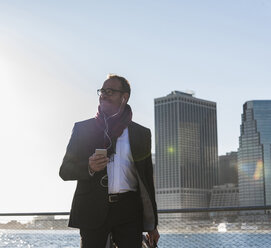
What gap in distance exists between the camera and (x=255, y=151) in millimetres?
189250

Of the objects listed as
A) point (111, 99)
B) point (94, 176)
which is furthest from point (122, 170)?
point (111, 99)

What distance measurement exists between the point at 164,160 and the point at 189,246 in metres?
177

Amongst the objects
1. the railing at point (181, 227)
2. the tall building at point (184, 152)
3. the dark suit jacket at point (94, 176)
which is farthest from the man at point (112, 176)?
the tall building at point (184, 152)

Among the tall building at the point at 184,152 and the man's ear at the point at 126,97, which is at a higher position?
the tall building at the point at 184,152

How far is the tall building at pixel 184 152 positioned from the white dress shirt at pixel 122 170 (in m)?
171

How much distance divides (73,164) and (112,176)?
0.79ft

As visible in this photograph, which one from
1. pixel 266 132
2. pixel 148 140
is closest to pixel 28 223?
pixel 148 140

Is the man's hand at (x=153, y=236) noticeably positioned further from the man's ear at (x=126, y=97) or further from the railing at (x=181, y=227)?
the railing at (x=181, y=227)

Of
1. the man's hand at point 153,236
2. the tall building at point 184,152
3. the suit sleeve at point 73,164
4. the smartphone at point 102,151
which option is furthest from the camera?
the tall building at point 184,152

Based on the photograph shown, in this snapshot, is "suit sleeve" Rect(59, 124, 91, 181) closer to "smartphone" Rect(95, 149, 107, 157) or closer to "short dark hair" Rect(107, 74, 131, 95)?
"smartphone" Rect(95, 149, 107, 157)

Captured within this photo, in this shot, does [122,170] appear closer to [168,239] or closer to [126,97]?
[126,97]

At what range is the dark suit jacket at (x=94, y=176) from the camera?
3068 millimetres

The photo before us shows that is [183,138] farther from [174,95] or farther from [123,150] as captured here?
[123,150]

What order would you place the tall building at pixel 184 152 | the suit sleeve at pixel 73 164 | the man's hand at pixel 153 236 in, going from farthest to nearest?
1. the tall building at pixel 184 152
2. the man's hand at pixel 153 236
3. the suit sleeve at pixel 73 164
